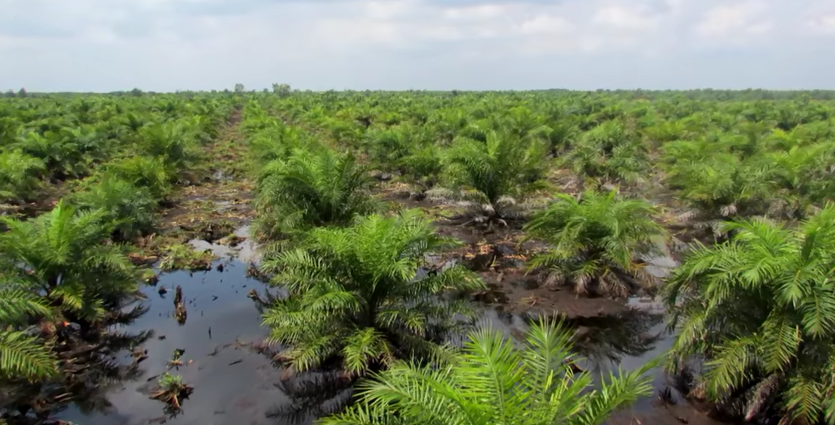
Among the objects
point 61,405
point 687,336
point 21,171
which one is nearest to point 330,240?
point 61,405

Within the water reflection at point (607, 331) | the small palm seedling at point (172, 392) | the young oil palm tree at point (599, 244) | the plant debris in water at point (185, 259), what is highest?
the young oil palm tree at point (599, 244)

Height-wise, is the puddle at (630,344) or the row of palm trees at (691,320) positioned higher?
the row of palm trees at (691,320)

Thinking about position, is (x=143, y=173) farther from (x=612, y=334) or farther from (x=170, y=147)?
(x=612, y=334)

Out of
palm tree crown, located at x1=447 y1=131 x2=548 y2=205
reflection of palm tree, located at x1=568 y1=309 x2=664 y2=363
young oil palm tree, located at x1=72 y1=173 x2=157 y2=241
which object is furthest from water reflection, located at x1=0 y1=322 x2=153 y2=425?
palm tree crown, located at x1=447 y1=131 x2=548 y2=205

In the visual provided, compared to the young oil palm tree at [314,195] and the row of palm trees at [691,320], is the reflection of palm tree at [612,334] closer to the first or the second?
the row of palm trees at [691,320]

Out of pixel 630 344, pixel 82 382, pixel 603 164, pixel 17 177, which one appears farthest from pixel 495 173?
pixel 17 177

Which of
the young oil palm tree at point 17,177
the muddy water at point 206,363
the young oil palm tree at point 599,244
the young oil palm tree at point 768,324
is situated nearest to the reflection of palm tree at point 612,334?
the young oil palm tree at point 599,244
